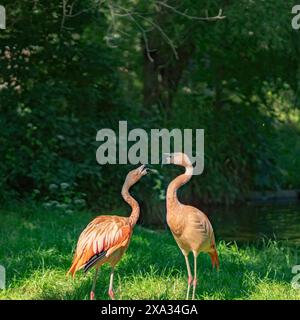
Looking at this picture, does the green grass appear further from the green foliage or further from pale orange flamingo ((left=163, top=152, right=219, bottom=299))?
the green foliage

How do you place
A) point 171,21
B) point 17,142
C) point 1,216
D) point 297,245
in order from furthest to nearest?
point 171,21 → point 17,142 → point 297,245 → point 1,216

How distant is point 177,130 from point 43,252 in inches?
308

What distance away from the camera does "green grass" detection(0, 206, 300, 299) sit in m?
7.43

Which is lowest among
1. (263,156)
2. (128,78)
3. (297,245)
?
(297,245)

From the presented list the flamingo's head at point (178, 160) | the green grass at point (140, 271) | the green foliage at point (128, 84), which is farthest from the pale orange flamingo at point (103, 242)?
the green foliage at point (128, 84)

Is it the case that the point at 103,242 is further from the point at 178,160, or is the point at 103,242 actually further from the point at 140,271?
the point at 140,271

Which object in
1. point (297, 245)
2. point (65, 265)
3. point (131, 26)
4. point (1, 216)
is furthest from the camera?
point (131, 26)

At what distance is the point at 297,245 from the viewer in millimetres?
12820

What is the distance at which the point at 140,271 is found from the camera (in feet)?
26.3

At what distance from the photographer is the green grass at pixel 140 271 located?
24.4 ft

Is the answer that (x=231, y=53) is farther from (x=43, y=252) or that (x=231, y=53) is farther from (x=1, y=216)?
(x=43, y=252)

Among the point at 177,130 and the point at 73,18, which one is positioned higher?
the point at 73,18

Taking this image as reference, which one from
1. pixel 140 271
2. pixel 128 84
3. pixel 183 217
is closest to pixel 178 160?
pixel 183 217

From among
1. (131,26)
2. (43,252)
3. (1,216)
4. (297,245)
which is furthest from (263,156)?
(43,252)
